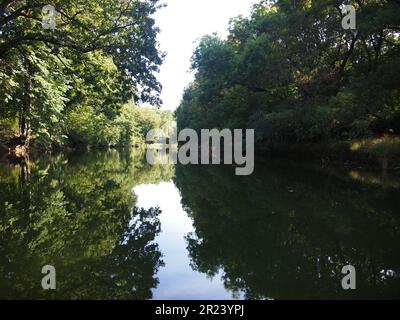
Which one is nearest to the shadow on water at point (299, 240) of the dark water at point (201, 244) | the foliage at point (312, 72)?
the dark water at point (201, 244)

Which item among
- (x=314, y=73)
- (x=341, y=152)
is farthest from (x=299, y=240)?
(x=314, y=73)

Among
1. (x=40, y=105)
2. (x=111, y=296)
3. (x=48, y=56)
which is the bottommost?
(x=111, y=296)

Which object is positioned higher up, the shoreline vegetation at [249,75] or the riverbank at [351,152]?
the shoreline vegetation at [249,75]

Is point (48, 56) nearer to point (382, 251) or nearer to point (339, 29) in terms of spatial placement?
point (382, 251)

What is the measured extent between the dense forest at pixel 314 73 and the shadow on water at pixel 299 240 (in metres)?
7.49

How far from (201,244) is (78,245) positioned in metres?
1.97

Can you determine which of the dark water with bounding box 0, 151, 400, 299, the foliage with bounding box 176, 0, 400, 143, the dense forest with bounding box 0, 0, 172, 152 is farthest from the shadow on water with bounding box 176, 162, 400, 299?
the foliage with bounding box 176, 0, 400, 143

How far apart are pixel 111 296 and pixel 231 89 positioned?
3153 cm

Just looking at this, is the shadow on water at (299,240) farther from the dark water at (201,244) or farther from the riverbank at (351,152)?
the riverbank at (351,152)

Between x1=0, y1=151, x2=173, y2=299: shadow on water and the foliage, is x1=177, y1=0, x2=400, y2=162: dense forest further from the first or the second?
x1=0, y1=151, x2=173, y2=299: shadow on water

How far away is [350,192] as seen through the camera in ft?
35.9

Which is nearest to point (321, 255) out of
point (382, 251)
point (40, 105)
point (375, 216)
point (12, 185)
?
point (382, 251)

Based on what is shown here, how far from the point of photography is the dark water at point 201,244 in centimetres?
429

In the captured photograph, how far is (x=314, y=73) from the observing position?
83.0ft
